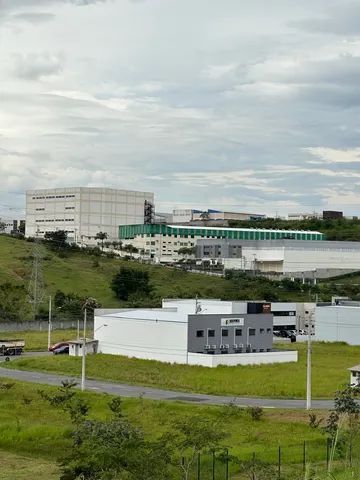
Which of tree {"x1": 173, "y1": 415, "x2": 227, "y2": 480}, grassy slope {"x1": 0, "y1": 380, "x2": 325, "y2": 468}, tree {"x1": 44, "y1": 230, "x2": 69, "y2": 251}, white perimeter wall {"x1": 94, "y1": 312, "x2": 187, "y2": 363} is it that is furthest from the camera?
tree {"x1": 44, "y1": 230, "x2": 69, "y2": 251}

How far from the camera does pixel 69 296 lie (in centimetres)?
9356

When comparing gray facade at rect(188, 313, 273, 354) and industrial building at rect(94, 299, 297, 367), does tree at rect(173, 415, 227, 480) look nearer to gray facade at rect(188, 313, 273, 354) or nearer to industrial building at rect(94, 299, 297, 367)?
industrial building at rect(94, 299, 297, 367)

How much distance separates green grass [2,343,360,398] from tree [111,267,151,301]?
36.2 metres

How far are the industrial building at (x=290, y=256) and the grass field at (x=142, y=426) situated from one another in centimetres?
9145

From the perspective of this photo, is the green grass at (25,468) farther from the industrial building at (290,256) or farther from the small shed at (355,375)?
the industrial building at (290,256)

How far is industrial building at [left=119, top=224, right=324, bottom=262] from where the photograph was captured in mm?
147750

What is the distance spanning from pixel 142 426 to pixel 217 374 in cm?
1781

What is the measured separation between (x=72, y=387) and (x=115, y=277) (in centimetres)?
5943

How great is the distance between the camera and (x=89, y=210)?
154 meters

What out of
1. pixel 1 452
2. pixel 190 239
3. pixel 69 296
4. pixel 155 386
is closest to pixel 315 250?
pixel 190 239

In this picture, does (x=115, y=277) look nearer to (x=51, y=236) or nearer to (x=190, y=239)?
(x=51, y=236)

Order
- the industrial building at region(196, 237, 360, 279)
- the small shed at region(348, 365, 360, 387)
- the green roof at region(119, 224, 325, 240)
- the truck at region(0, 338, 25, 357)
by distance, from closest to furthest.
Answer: the small shed at region(348, 365, 360, 387) → the truck at region(0, 338, 25, 357) → the industrial building at region(196, 237, 360, 279) → the green roof at region(119, 224, 325, 240)

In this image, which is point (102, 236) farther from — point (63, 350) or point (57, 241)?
point (63, 350)

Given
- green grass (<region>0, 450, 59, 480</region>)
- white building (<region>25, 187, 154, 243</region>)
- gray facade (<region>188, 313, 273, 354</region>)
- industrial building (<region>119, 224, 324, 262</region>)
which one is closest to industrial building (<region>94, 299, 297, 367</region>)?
gray facade (<region>188, 313, 273, 354</region>)
